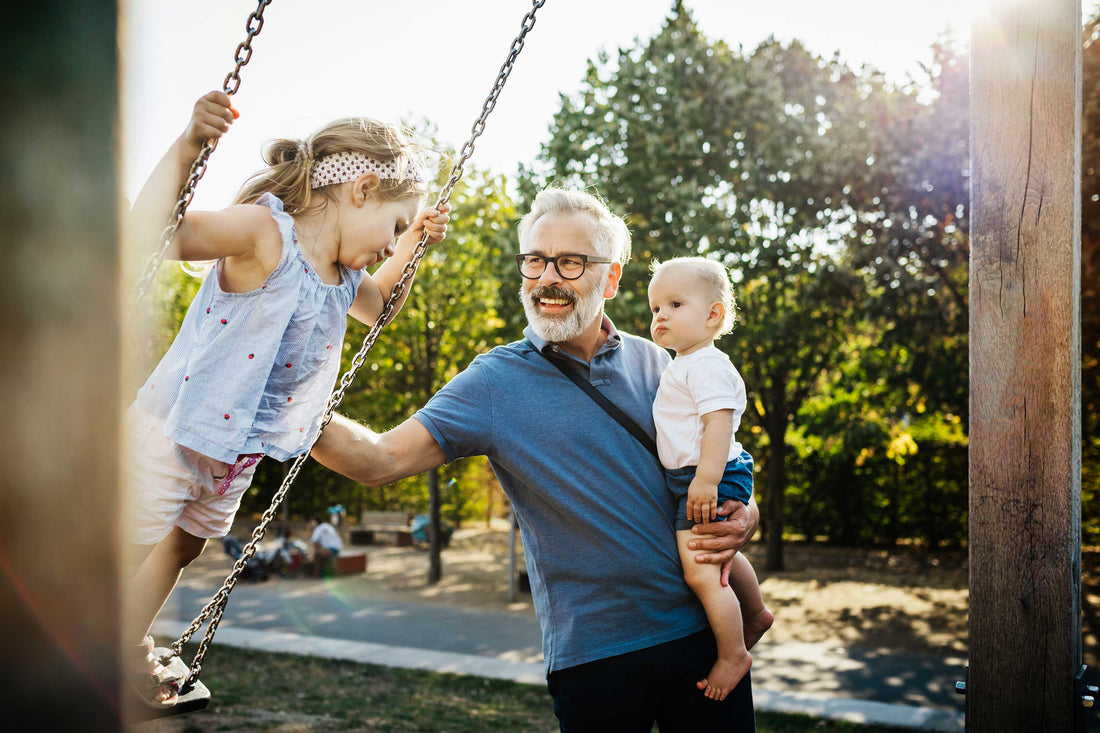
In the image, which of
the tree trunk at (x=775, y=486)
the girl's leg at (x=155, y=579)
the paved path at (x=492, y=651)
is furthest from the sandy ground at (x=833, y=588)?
the girl's leg at (x=155, y=579)

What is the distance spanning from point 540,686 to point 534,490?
5.33m

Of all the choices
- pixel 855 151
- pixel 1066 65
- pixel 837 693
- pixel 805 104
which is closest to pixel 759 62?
pixel 805 104

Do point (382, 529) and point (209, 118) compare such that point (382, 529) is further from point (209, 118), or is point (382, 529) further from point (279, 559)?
point (209, 118)

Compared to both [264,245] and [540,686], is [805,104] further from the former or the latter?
[264,245]

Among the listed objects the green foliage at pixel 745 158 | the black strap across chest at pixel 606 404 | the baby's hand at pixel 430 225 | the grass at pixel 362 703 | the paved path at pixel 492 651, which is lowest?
the paved path at pixel 492 651

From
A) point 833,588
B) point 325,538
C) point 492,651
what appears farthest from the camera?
point 325,538

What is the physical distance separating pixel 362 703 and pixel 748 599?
16.3ft

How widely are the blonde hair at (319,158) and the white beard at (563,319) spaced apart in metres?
0.49

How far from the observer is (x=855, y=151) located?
1104 cm

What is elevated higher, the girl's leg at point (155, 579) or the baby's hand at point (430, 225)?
the baby's hand at point (430, 225)

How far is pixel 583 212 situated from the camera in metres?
2.62

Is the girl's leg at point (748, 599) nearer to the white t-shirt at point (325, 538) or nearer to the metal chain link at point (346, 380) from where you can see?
the metal chain link at point (346, 380)

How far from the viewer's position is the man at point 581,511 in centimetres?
231

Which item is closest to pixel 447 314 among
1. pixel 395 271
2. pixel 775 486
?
pixel 775 486
